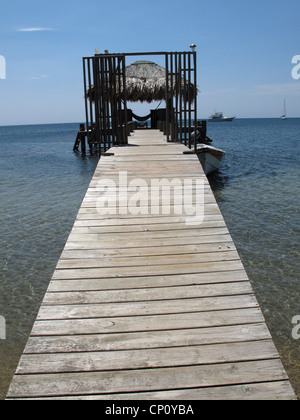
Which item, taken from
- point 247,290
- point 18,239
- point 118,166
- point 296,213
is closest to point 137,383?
point 247,290

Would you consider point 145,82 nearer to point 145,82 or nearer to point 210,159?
point 145,82

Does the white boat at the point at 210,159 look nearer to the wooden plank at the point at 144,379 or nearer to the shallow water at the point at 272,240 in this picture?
the shallow water at the point at 272,240

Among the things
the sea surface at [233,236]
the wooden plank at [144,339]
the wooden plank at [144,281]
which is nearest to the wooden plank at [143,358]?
the wooden plank at [144,339]

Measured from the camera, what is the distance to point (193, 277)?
136 inches

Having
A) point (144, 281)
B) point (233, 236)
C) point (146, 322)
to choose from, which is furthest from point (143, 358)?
point (233, 236)

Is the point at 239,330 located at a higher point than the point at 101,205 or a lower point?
lower

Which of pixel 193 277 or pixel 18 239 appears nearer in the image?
pixel 193 277

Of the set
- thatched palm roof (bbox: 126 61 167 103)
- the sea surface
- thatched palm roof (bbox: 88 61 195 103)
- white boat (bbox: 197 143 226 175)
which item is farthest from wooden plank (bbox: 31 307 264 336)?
thatched palm roof (bbox: 126 61 167 103)
